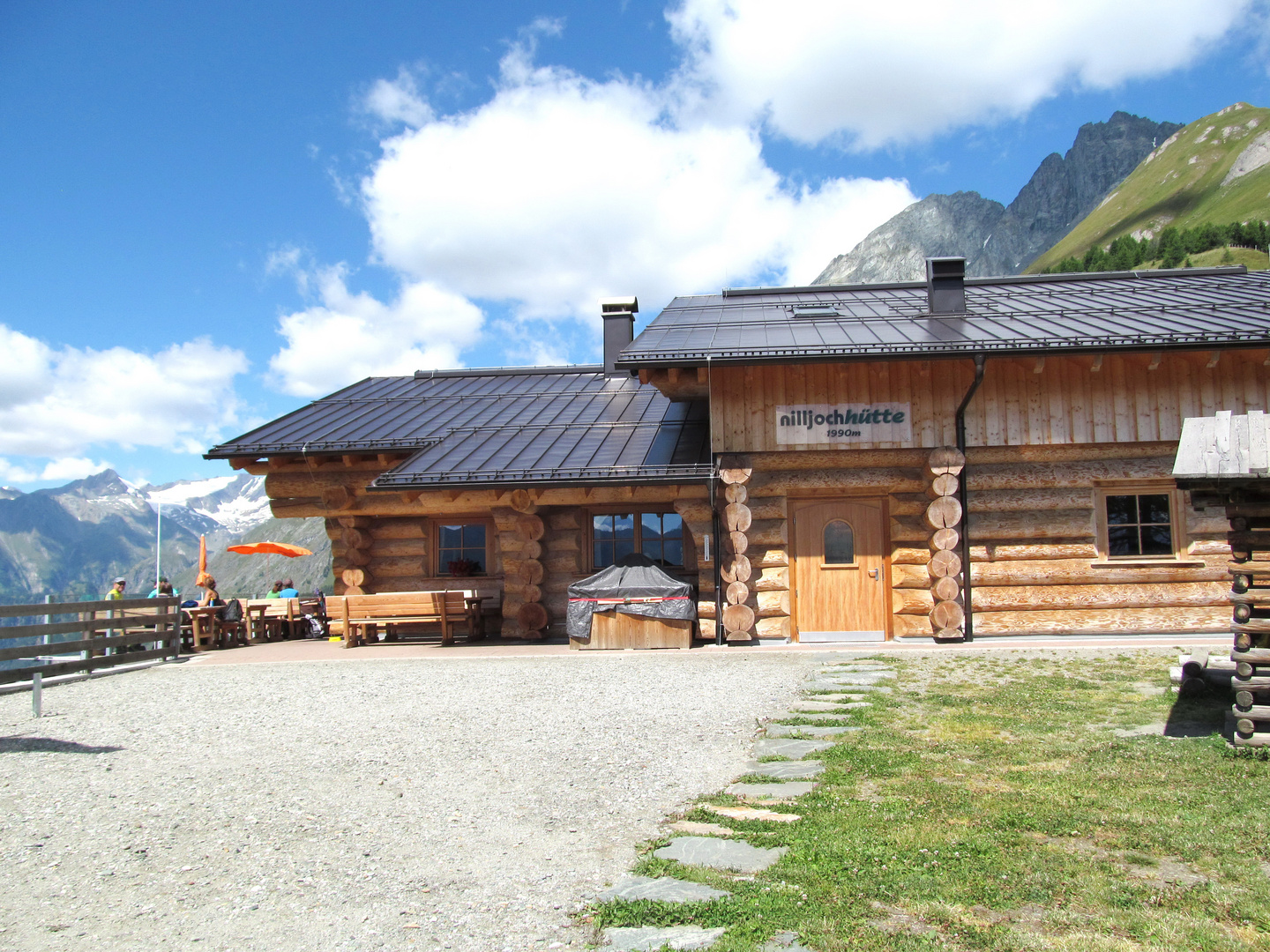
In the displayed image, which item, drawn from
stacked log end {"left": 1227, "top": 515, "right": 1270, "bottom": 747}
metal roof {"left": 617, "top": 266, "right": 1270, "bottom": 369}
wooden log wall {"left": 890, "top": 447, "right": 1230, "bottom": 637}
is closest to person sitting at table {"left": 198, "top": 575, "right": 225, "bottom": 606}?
metal roof {"left": 617, "top": 266, "right": 1270, "bottom": 369}

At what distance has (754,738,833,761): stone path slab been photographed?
665 cm

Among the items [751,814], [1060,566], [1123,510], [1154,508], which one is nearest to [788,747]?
[751,814]

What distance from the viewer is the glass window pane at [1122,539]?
13.6 m

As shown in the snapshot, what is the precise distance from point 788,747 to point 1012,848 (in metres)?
2.54

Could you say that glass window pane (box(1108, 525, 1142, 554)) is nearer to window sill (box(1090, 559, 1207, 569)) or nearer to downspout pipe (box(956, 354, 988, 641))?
window sill (box(1090, 559, 1207, 569))

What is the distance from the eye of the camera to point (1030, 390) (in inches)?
530

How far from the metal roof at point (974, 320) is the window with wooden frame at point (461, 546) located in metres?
5.02

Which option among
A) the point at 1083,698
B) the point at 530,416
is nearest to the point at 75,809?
the point at 1083,698

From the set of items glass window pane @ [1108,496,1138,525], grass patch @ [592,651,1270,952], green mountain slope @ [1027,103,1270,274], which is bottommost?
grass patch @ [592,651,1270,952]

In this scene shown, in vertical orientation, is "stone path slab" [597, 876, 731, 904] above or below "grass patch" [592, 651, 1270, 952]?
below

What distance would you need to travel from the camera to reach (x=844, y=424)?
1355 cm

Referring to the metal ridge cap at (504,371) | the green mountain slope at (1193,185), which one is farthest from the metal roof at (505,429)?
the green mountain slope at (1193,185)

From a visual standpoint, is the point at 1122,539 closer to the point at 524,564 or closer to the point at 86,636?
the point at 524,564

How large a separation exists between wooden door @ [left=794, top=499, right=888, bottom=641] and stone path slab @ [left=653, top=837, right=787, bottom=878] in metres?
9.39
